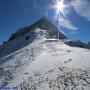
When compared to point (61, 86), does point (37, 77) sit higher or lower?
higher

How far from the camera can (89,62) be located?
659 inches

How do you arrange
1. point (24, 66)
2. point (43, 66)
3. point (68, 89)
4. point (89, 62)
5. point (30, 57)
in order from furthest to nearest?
point (30, 57)
point (24, 66)
point (43, 66)
point (89, 62)
point (68, 89)

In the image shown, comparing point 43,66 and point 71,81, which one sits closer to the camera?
point 71,81

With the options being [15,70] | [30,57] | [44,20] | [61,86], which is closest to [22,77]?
[15,70]

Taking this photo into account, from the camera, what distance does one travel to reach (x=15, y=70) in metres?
19.0

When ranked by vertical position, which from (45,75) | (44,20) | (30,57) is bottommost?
(45,75)

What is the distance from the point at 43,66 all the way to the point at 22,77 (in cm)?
331

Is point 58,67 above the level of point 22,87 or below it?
above

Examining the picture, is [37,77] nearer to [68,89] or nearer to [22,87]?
[22,87]

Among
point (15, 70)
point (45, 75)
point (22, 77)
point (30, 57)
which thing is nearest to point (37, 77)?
point (45, 75)

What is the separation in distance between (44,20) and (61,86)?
2542 inches

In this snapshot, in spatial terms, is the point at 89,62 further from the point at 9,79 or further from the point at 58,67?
the point at 9,79

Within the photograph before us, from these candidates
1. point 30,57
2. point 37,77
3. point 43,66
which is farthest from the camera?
point 30,57

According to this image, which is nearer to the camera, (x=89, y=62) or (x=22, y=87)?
(x=22, y=87)
